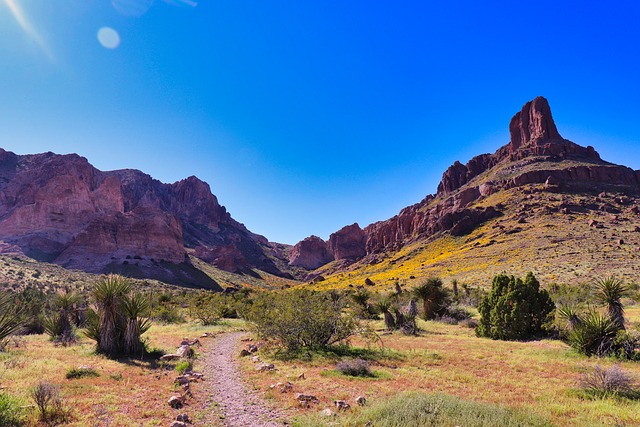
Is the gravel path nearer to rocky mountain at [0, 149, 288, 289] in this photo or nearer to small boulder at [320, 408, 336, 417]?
small boulder at [320, 408, 336, 417]

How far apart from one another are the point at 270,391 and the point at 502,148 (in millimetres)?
172273

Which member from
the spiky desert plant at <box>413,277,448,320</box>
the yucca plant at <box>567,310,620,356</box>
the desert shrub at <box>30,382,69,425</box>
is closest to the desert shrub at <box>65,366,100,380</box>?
the desert shrub at <box>30,382,69,425</box>

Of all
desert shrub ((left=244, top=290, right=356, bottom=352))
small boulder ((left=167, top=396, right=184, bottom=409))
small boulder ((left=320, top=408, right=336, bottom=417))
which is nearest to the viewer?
small boulder ((left=320, top=408, right=336, bottom=417))

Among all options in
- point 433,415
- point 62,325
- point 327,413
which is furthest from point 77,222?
point 433,415

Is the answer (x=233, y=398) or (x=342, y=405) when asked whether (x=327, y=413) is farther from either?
(x=233, y=398)

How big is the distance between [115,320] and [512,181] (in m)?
121

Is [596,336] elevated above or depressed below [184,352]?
above

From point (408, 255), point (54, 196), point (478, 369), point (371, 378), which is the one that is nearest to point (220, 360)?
point (371, 378)

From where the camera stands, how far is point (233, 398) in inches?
375

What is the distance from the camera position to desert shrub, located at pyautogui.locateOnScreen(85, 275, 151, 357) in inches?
569

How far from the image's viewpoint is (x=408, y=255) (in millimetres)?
106625

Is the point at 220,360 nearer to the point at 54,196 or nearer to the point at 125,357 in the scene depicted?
the point at 125,357

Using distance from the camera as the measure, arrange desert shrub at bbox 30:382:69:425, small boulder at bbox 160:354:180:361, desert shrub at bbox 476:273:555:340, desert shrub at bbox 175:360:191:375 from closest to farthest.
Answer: desert shrub at bbox 30:382:69:425, desert shrub at bbox 175:360:191:375, small boulder at bbox 160:354:180:361, desert shrub at bbox 476:273:555:340

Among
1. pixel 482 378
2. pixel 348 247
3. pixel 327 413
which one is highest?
pixel 348 247
